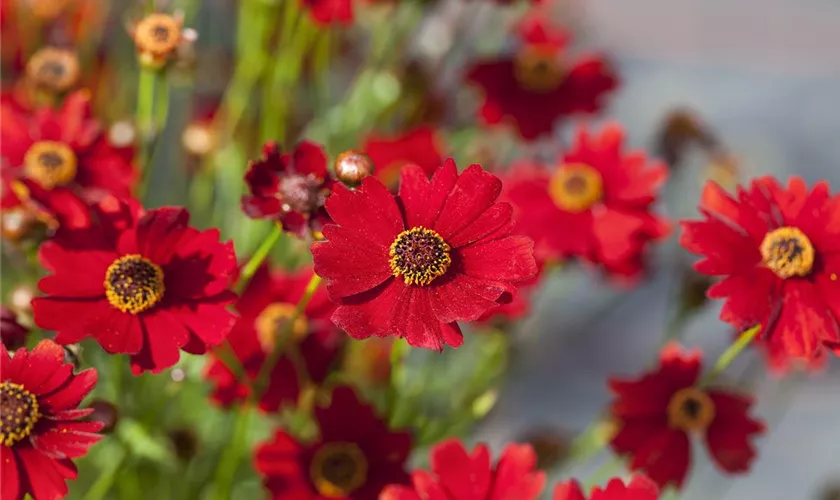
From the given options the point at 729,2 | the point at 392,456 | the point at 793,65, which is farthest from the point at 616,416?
the point at 729,2

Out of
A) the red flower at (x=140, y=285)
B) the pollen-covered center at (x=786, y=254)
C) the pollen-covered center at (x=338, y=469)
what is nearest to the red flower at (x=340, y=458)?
the pollen-covered center at (x=338, y=469)

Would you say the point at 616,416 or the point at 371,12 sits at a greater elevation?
the point at 371,12

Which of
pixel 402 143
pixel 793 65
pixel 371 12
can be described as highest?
pixel 793 65

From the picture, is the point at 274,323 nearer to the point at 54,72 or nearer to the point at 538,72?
the point at 54,72

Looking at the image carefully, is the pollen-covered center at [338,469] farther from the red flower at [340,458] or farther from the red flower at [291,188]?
the red flower at [291,188]

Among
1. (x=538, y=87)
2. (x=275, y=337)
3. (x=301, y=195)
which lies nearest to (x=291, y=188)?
(x=301, y=195)

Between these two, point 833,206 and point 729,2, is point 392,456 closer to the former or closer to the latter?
point 833,206
